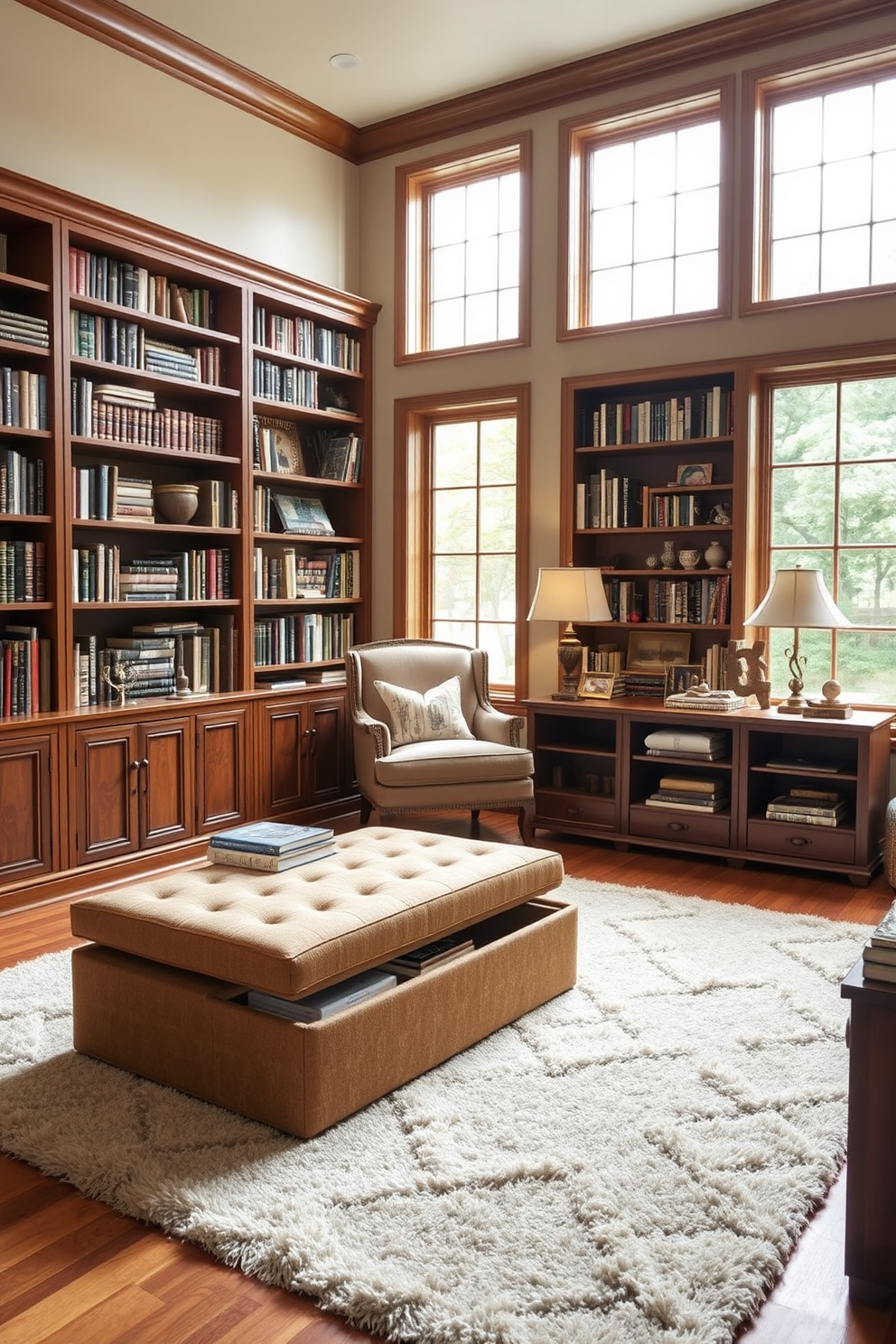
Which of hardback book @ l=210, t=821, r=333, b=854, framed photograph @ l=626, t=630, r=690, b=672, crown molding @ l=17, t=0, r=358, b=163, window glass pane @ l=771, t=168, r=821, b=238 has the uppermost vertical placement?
crown molding @ l=17, t=0, r=358, b=163

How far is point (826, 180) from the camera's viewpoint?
494 cm

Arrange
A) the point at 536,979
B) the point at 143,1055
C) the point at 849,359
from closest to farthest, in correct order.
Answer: the point at 143,1055 → the point at 536,979 → the point at 849,359

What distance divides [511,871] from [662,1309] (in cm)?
140

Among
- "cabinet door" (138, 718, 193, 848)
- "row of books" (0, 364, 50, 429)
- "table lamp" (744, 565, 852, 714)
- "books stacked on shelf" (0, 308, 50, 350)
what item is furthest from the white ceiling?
"cabinet door" (138, 718, 193, 848)

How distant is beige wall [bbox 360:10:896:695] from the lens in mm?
4871

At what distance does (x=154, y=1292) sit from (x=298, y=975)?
66 cm

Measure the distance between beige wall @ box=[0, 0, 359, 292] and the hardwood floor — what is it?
3869 mm


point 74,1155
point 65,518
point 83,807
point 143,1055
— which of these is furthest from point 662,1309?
point 65,518

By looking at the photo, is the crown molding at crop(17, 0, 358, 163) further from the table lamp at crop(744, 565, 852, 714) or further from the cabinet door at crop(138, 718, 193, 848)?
the table lamp at crop(744, 565, 852, 714)

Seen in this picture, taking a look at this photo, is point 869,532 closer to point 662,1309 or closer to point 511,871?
point 511,871

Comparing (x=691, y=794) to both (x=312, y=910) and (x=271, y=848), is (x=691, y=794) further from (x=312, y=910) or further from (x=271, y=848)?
(x=312, y=910)

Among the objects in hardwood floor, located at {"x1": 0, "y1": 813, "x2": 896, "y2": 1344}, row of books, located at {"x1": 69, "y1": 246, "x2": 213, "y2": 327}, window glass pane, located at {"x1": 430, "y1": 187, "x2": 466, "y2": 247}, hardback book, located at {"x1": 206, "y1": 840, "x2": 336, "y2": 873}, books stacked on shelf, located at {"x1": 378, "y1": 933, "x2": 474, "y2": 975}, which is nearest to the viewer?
hardwood floor, located at {"x1": 0, "y1": 813, "x2": 896, "y2": 1344}

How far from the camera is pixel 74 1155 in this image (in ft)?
7.59

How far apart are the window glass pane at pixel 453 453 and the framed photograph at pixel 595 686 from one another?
141 cm
